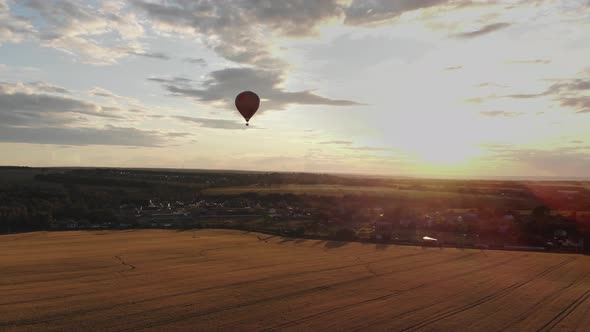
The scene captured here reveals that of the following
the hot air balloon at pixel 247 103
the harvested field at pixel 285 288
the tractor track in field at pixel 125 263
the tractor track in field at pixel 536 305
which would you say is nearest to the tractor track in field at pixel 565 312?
the harvested field at pixel 285 288

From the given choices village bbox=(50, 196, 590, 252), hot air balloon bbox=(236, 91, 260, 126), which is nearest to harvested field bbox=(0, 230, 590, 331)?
village bbox=(50, 196, 590, 252)

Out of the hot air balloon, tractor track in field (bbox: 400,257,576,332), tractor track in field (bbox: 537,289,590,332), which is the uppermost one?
the hot air balloon

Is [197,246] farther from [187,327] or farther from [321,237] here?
[187,327]

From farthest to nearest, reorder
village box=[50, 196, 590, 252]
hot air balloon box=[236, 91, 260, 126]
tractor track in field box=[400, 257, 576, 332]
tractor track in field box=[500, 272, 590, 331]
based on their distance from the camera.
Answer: village box=[50, 196, 590, 252]
hot air balloon box=[236, 91, 260, 126]
tractor track in field box=[500, 272, 590, 331]
tractor track in field box=[400, 257, 576, 332]

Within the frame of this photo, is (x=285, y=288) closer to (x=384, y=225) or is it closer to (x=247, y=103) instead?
(x=247, y=103)

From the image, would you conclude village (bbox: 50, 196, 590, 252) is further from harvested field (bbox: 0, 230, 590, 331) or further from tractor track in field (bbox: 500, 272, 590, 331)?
tractor track in field (bbox: 500, 272, 590, 331)

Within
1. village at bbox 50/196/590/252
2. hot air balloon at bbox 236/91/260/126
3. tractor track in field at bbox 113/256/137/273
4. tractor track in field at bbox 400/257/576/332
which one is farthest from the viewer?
village at bbox 50/196/590/252

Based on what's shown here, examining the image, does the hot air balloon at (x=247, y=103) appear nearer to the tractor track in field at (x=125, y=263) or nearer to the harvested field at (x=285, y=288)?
the harvested field at (x=285, y=288)

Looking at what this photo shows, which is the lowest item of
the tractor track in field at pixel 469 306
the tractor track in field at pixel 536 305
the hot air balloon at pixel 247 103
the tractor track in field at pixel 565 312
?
the tractor track in field at pixel 469 306
